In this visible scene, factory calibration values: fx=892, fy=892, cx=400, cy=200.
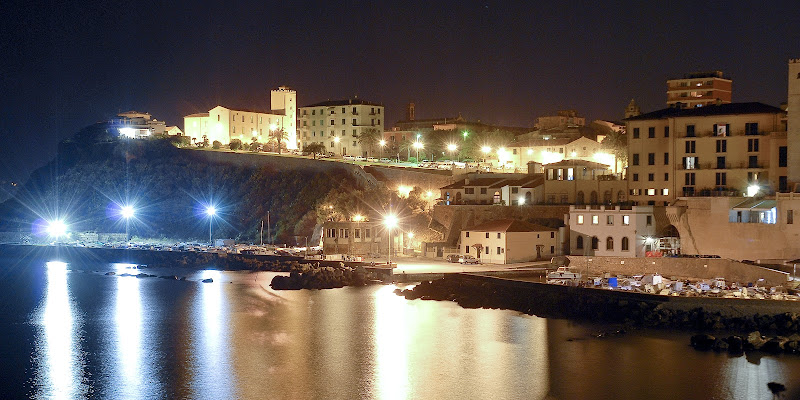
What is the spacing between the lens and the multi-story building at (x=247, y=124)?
79125 mm

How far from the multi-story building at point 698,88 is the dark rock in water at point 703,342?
136ft

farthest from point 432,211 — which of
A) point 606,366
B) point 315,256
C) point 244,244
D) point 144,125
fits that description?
point 144,125

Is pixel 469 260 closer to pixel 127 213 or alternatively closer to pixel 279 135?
pixel 279 135

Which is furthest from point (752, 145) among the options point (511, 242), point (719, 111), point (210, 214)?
point (210, 214)

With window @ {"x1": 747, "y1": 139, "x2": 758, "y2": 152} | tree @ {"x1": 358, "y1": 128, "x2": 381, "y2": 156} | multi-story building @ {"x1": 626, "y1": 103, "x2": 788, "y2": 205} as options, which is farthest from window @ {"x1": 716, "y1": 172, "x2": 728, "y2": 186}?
tree @ {"x1": 358, "y1": 128, "x2": 381, "y2": 156}

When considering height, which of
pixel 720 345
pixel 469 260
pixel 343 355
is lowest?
pixel 343 355

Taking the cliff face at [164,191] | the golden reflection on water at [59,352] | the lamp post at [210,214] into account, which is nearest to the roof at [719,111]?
the cliff face at [164,191]

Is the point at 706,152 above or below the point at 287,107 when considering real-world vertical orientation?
below

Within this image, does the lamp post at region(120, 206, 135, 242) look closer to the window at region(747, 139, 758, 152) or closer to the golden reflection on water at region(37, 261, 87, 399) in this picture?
the golden reflection on water at region(37, 261, 87, 399)

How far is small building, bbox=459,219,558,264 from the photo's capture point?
42.0m

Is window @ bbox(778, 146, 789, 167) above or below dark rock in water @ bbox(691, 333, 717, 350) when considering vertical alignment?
above

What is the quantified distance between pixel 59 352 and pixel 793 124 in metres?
31.1

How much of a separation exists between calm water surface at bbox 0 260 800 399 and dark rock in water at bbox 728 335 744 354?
0.52m

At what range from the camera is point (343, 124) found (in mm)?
78000
